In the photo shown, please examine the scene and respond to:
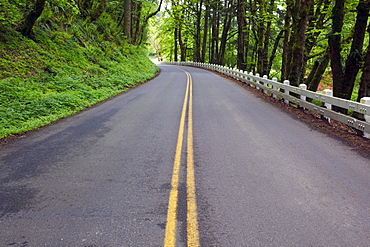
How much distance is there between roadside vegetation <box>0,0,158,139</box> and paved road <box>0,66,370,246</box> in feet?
8.28

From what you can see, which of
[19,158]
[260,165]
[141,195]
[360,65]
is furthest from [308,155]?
[360,65]

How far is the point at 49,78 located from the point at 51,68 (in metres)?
1.12

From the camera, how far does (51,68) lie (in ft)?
44.4

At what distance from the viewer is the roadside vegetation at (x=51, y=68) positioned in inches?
378

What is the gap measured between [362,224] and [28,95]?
10.8 metres

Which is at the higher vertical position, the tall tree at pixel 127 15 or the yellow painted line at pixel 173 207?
the tall tree at pixel 127 15

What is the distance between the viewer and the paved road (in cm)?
316

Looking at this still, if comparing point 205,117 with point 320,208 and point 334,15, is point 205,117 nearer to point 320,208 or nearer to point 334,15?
point 320,208

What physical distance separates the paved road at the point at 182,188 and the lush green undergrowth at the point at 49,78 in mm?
2204

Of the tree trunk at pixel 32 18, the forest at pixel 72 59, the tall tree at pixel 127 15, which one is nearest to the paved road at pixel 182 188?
the forest at pixel 72 59

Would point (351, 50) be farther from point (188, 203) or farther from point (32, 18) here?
point (32, 18)

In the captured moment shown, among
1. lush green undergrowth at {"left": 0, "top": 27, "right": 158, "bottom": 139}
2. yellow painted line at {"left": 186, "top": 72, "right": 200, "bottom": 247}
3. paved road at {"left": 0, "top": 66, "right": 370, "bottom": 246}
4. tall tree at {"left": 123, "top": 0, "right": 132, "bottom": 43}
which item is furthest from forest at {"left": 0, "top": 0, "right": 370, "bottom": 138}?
yellow painted line at {"left": 186, "top": 72, "right": 200, "bottom": 247}

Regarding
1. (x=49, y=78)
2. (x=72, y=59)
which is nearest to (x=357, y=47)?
(x=49, y=78)

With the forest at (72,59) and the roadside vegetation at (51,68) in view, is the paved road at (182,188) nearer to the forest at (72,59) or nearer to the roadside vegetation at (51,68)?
the roadside vegetation at (51,68)
